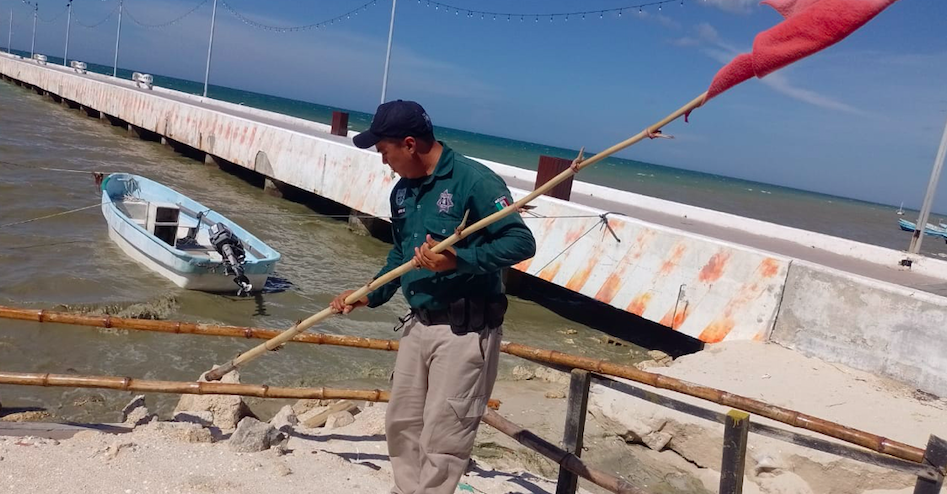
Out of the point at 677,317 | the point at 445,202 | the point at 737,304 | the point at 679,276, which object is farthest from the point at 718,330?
the point at 445,202

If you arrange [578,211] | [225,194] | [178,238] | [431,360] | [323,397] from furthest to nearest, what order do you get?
1. [225,194]
2. [178,238]
3. [578,211]
4. [323,397]
5. [431,360]

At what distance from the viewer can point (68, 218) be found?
13.1 metres

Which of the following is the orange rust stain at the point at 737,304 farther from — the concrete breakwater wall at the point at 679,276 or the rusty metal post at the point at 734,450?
the rusty metal post at the point at 734,450

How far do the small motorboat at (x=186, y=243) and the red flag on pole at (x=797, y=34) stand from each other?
864 centimetres

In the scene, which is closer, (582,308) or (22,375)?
(22,375)

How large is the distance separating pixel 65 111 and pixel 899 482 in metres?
43.3

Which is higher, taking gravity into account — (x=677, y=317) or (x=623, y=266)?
(x=623, y=266)

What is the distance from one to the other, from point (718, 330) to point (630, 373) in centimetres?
517

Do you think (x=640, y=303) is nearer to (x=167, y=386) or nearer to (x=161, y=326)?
(x=161, y=326)

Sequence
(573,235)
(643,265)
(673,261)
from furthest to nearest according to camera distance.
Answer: (573,235) < (643,265) < (673,261)

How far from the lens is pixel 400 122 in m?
2.78

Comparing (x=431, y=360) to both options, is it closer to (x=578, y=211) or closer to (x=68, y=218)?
(x=578, y=211)

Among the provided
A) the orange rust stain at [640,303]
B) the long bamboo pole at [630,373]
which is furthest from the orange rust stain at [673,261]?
the long bamboo pole at [630,373]

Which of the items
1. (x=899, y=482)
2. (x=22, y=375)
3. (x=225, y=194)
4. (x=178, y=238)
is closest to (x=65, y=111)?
(x=225, y=194)
